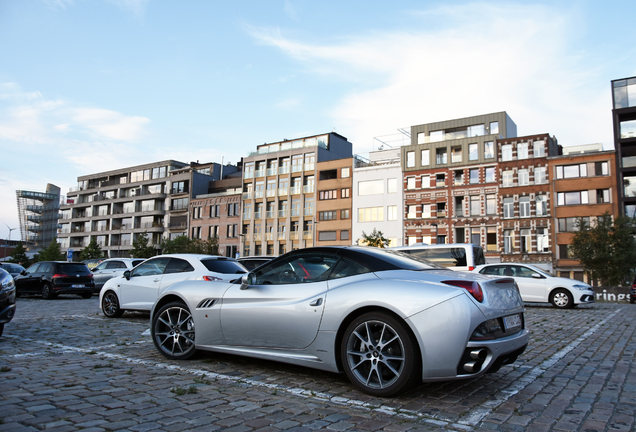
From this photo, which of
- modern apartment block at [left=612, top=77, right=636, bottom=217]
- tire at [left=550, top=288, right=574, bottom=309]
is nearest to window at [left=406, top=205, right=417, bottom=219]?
modern apartment block at [left=612, top=77, right=636, bottom=217]

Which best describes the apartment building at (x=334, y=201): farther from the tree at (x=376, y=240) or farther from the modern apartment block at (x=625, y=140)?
the modern apartment block at (x=625, y=140)

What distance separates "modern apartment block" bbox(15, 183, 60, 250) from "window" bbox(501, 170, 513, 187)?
123m

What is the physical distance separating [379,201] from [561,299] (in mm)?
42725

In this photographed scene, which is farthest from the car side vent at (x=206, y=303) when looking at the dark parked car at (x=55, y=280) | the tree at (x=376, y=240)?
the tree at (x=376, y=240)

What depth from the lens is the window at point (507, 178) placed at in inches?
2031

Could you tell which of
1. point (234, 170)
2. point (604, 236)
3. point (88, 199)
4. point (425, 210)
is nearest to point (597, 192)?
point (604, 236)

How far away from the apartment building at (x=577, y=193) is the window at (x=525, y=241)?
7.40 ft

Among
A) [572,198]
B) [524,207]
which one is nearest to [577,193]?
[572,198]

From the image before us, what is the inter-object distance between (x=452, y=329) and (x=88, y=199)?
4160 inches

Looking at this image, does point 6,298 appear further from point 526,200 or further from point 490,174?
point 490,174

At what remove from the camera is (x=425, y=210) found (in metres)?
56.2

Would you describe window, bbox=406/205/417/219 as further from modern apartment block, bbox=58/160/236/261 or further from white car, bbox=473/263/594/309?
white car, bbox=473/263/594/309

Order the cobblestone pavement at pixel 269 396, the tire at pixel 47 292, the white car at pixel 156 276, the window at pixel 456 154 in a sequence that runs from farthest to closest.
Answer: the window at pixel 456 154, the tire at pixel 47 292, the white car at pixel 156 276, the cobblestone pavement at pixel 269 396

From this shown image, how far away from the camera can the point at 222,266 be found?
10.4m
